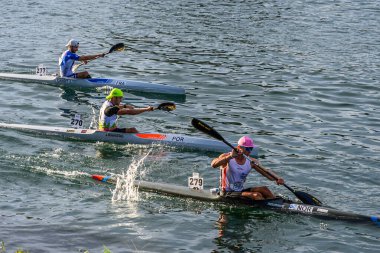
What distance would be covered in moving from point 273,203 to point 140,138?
235 inches

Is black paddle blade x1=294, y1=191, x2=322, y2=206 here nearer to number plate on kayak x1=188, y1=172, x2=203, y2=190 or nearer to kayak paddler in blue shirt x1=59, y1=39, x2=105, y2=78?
number plate on kayak x1=188, y1=172, x2=203, y2=190

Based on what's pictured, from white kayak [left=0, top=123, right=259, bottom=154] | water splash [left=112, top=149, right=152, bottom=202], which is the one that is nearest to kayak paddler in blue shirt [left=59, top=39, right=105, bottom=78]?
white kayak [left=0, top=123, right=259, bottom=154]

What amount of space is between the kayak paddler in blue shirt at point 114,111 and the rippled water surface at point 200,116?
57 cm

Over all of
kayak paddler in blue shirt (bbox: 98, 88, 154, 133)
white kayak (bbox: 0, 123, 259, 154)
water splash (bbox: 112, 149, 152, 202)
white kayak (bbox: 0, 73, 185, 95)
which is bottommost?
water splash (bbox: 112, 149, 152, 202)

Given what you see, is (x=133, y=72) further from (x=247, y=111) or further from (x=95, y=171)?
(x=95, y=171)

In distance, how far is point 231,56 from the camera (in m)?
33.0

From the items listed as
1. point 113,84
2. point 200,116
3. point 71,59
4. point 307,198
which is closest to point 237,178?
point 307,198

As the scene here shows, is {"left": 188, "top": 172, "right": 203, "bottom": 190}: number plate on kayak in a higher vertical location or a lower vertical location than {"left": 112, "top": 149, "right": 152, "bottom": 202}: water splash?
higher

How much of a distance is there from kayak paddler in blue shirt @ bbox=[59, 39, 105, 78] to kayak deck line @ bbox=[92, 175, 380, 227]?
1082cm

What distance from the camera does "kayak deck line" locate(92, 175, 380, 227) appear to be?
625 inches

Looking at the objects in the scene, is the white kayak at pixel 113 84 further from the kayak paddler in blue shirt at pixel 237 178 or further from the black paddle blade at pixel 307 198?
the black paddle blade at pixel 307 198

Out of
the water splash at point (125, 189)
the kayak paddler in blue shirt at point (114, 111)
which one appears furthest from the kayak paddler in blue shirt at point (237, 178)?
the kayak paddler in blue shirt at point (114, 111)

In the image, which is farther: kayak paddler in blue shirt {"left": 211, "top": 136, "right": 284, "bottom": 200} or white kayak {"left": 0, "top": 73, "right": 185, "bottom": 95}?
white kayak {"left": 0, "top": 73, "right": 185, "bottom": 95}

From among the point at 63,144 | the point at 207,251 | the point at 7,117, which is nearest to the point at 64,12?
the point at 7,117
